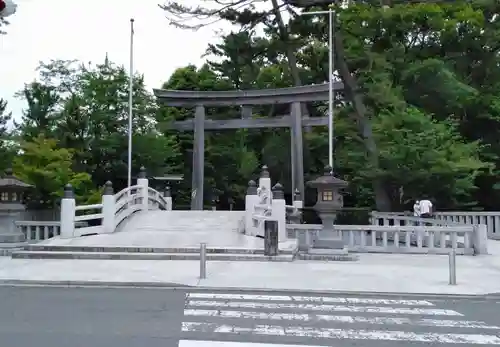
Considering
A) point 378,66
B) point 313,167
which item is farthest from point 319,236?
point 313,167

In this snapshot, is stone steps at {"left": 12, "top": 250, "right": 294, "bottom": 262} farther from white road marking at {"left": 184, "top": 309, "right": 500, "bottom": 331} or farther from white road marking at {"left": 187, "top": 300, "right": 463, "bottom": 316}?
white road marking at {"left": 184, "top": 309, "right": 500, "bottom": 331}

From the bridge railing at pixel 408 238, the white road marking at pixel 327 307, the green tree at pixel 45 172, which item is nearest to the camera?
the white road marking at pixel 327 307

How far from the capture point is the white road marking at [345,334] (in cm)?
756

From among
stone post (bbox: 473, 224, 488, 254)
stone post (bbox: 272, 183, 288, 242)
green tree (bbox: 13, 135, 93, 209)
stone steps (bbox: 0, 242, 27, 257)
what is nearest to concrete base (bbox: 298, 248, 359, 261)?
stone post (bbox: 272, 183, 288, 242)

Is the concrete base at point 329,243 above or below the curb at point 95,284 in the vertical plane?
above

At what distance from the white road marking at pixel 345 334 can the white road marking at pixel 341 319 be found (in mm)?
651

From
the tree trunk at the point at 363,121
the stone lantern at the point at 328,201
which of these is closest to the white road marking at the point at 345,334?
the stone lantern at the point at 328,201

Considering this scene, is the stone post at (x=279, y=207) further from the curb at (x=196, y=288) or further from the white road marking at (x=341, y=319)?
the white road marking at (x=341, y=319)

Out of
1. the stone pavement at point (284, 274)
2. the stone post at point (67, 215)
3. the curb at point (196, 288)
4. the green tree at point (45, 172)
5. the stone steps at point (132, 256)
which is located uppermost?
the green tree at point (45, 172)

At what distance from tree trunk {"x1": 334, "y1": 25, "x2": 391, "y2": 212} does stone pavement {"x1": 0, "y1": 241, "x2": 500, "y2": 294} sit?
1110 cm

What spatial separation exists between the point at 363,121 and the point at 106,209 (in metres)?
13.8

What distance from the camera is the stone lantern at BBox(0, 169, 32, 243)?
63.3ft

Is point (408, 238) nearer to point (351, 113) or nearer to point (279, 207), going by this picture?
point (279, 207)

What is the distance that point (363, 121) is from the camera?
94.0 feet
